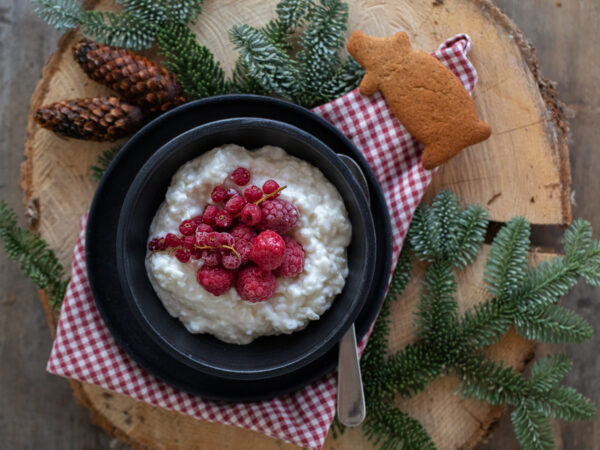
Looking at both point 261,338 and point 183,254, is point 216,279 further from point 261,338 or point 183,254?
point 261,338

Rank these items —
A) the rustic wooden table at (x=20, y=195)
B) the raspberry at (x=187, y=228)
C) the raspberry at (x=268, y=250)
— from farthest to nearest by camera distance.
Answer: the rustic wooden table at (x=20, y=195) < the raspberry at (x=187, y=228) < the raspberry at (x=268, y=250)

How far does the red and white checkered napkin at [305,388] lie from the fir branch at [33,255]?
0.12 meters

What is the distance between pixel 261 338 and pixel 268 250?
16.7 inches

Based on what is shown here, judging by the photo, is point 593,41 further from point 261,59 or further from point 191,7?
point 191,7

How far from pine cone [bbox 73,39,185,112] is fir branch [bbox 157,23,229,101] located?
0.14 ft

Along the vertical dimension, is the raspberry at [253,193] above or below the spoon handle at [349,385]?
above

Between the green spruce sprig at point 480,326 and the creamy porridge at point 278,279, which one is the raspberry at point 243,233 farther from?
the green spruce sprig at point 480,326

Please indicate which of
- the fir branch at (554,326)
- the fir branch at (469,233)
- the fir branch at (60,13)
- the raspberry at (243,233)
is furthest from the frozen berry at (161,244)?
the fir branch at (554,326)

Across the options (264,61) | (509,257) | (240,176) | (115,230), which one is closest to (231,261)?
(240,176)

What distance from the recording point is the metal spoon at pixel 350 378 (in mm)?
1734

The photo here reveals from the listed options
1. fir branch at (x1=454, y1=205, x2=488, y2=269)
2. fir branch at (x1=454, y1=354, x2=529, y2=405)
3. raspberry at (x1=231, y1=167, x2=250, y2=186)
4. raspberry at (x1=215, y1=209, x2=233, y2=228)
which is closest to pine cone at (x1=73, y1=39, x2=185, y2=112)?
raspberry at (x1=231, y1=167, x2=250, y2=186)

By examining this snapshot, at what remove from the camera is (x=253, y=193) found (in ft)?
5.14

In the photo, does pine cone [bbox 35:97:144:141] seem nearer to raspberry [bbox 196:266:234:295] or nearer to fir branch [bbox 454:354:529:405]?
raspberry [bbox 196:266:234:295]

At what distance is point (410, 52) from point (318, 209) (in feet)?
2.34
